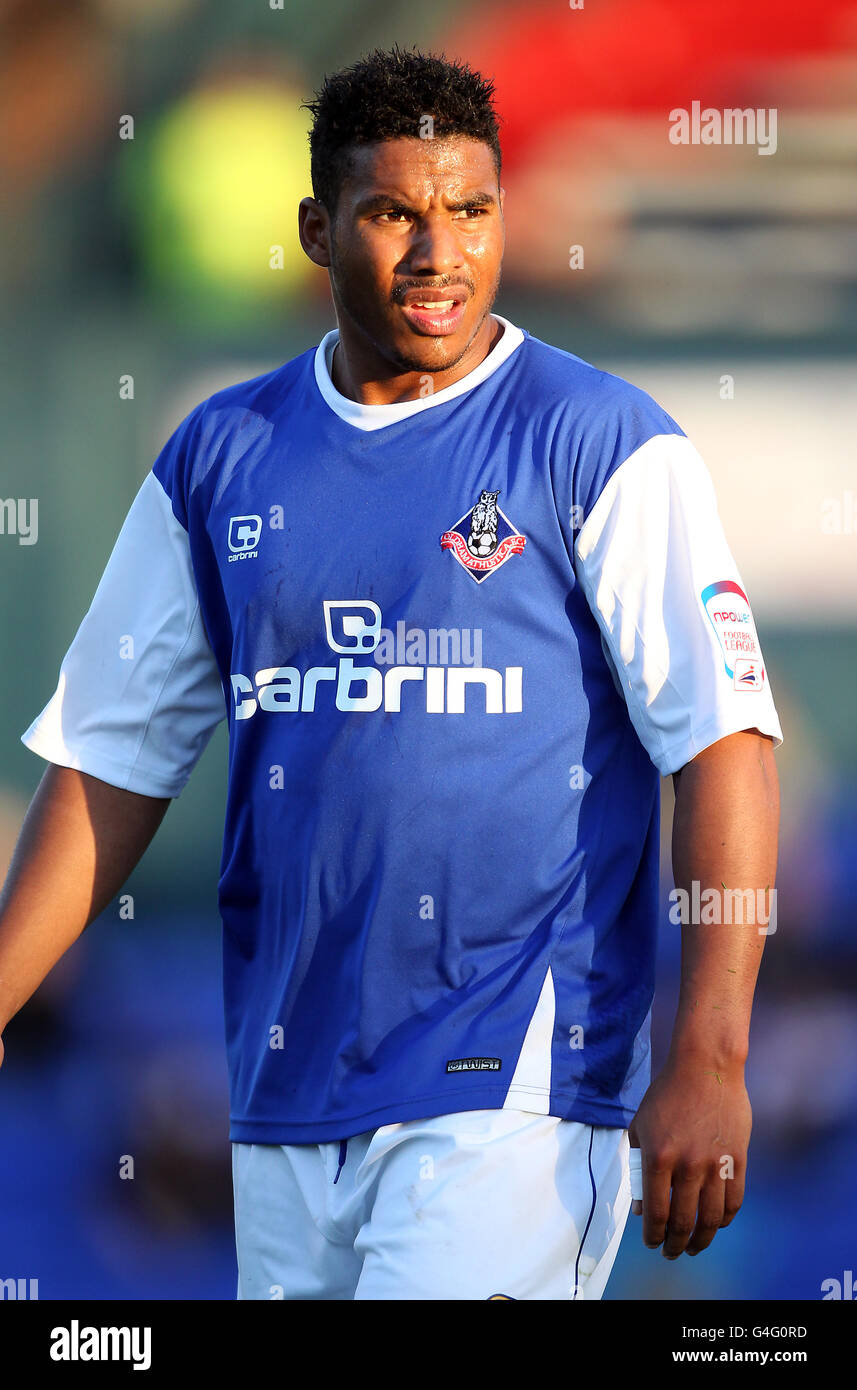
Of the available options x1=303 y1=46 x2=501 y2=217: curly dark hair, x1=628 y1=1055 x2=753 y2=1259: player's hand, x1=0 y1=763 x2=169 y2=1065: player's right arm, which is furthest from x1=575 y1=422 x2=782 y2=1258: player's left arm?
x1=0 y1=763 x2=169 y2=1065: player's right arm

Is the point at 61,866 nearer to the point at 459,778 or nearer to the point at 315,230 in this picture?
the point at 459,778

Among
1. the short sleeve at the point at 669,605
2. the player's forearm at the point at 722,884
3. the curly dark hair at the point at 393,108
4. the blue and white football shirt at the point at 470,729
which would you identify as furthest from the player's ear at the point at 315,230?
the player's forearm at the point at 722,884

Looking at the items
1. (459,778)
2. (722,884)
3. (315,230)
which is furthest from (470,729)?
(315,230)

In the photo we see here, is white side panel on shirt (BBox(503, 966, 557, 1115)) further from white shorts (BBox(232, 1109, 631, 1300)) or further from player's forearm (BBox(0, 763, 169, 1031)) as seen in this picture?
player's forearm (BBox(0, 763, 169, 1031))

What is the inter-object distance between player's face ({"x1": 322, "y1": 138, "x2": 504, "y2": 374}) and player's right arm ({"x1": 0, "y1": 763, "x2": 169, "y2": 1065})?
29.9 inches

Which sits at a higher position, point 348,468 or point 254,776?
point 348,468

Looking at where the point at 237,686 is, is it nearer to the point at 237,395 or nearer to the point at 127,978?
the point at 237,395

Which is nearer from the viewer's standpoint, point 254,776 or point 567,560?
point 567,560

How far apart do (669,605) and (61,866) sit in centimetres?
95

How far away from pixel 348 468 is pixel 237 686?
33cm

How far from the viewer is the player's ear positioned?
2537 mm

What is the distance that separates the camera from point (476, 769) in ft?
7.34

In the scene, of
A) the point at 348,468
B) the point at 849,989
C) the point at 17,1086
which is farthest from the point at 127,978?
the point at 348,468

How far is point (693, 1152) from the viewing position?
2.05 m
